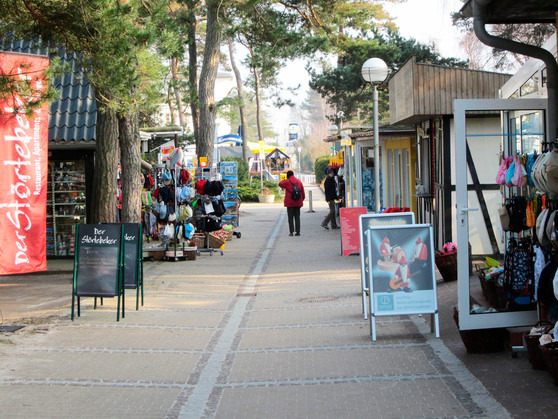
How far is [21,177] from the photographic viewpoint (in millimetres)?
8703

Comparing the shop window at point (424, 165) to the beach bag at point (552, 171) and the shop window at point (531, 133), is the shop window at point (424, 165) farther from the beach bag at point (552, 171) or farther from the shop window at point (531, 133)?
the beach bag at point (552, 171)

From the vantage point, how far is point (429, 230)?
8.17 meters

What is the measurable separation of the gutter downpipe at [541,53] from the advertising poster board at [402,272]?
1794 millimetres

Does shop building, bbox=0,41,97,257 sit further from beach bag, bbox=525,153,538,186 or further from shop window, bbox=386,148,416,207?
beach bag, bbox=525,153,538,186

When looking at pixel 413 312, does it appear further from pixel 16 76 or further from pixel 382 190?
pixel 382 190

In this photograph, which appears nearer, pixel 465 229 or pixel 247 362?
pixel 465 229

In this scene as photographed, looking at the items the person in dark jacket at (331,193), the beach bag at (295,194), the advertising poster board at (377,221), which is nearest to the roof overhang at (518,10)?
the advertising poster board at (377,221)

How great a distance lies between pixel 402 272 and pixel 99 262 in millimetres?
4018

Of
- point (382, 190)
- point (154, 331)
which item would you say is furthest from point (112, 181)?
point (382, 190)

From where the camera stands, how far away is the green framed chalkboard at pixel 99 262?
→ 9.47 metres

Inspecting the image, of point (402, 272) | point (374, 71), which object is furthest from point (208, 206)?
point (402, 272)

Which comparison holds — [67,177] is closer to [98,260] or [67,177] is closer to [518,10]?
[98,260]

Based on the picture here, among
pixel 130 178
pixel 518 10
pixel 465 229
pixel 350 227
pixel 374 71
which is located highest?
pixel 374 71

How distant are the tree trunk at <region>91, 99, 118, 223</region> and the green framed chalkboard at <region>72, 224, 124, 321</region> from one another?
10.3 feet
